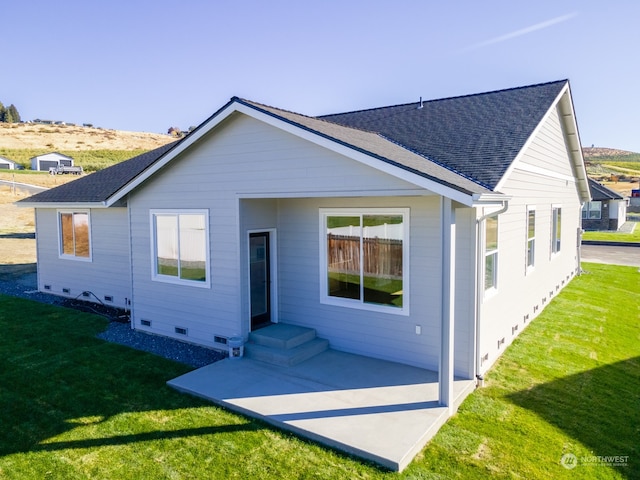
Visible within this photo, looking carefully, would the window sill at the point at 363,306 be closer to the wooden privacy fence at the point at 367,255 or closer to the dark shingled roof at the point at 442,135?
the wooden privacy fence at the point at 367,255

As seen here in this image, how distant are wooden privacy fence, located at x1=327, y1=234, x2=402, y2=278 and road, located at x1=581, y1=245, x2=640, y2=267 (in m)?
18.0

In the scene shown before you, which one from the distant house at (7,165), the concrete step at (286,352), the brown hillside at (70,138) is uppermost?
the brown hillside at (70,138)

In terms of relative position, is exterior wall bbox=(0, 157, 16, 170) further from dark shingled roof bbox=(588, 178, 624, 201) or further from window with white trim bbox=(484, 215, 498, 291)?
window with white trim bbox=(484, 215, 498, 291)

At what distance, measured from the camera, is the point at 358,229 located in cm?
823

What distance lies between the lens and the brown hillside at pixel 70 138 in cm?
7956

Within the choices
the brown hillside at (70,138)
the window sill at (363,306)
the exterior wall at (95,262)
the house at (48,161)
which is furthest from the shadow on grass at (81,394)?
the brown hillside at (70,138)

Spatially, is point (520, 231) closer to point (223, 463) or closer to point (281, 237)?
point (281, 237)

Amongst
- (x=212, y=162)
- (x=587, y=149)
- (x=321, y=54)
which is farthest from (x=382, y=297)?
(x=587, y=149)

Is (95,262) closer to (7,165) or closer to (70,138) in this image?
(7,165)

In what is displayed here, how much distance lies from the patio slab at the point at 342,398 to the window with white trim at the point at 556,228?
7.70 metres

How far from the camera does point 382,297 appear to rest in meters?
7.99

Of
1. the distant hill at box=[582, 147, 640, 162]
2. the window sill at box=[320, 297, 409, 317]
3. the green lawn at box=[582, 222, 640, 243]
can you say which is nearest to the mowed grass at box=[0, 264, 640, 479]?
the window sill at box=[320, 297, 409, 317]

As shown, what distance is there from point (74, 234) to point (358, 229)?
9.82 meters

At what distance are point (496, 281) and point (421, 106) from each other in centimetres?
680
